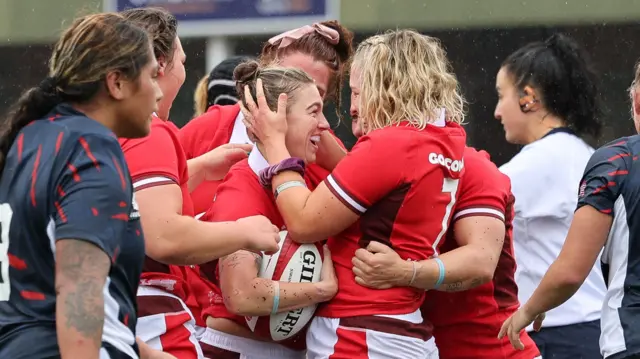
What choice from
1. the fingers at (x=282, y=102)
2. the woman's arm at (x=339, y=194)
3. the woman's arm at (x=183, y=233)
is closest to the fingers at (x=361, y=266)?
the woman's arm at (x=339, y=194)

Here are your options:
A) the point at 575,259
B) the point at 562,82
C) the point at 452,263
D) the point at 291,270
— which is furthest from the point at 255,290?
the point at 562,82

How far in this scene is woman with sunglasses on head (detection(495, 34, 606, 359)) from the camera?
4.73 m

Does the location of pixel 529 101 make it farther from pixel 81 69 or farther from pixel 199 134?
pixel 81 69

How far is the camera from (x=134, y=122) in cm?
247

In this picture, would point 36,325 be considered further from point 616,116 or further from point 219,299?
point 616,116

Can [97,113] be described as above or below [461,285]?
above

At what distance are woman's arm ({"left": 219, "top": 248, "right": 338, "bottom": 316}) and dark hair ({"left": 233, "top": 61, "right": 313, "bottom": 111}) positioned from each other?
19.5 inches

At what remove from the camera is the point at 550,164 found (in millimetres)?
4840

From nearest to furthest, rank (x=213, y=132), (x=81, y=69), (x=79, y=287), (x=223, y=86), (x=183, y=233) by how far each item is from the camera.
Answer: (x=79, y=287) → (x=81, y=69) → (x=183, y=233) → (x=213, y=132) → (x=223, y=86)

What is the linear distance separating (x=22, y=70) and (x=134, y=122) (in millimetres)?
7205

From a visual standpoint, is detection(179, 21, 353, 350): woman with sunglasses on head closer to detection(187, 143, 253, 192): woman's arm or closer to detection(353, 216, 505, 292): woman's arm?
detection(187, 143, 253, 192): woman's arm

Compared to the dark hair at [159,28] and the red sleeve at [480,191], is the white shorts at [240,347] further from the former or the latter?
the dark hair at [159,28]

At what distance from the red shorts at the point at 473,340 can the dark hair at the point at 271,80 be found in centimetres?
92

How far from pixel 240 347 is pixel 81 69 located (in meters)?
1.29
